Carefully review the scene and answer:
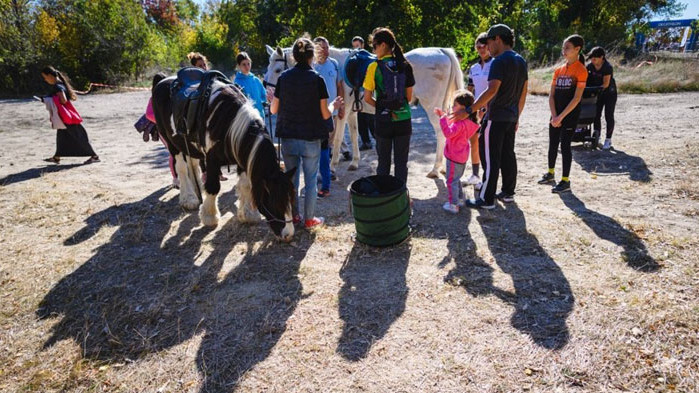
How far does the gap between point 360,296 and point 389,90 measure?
2.04m

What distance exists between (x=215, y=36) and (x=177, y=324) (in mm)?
36872

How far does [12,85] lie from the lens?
19.8 meters

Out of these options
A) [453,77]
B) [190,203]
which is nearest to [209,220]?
[190,203]

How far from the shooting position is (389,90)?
12.6 ft

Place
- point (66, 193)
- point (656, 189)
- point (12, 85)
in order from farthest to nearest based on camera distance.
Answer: point (12, 85)
point (66, 193)
point (656, 189)

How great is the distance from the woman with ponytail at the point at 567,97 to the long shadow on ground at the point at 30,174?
7.91 meters

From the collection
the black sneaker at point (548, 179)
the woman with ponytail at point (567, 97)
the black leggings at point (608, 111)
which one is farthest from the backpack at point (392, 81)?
the black leggings at point (608, 111)

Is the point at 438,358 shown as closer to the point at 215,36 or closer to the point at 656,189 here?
the point at 656,189

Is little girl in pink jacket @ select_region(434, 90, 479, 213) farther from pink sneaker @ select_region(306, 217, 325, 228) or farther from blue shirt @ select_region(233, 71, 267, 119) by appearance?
blue shirt @ select_region(233, 71, 267, 119)

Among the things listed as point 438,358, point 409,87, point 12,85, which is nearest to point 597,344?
point 438,358

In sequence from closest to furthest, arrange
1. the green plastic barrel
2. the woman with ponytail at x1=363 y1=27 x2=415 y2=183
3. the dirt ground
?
the dirt ground → the green plastic barrel → the woman with ponytail at x1=363 y1=27 x2=415 y2=183

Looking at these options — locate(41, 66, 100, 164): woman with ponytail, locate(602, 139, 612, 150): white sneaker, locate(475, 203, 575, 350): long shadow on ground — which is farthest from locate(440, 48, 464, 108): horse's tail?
locate(41, 66, 100, 164): woman with ponytail

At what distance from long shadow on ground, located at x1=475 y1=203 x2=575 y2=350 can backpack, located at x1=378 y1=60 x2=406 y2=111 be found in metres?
1.71

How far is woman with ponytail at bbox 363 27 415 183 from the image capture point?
379cm
